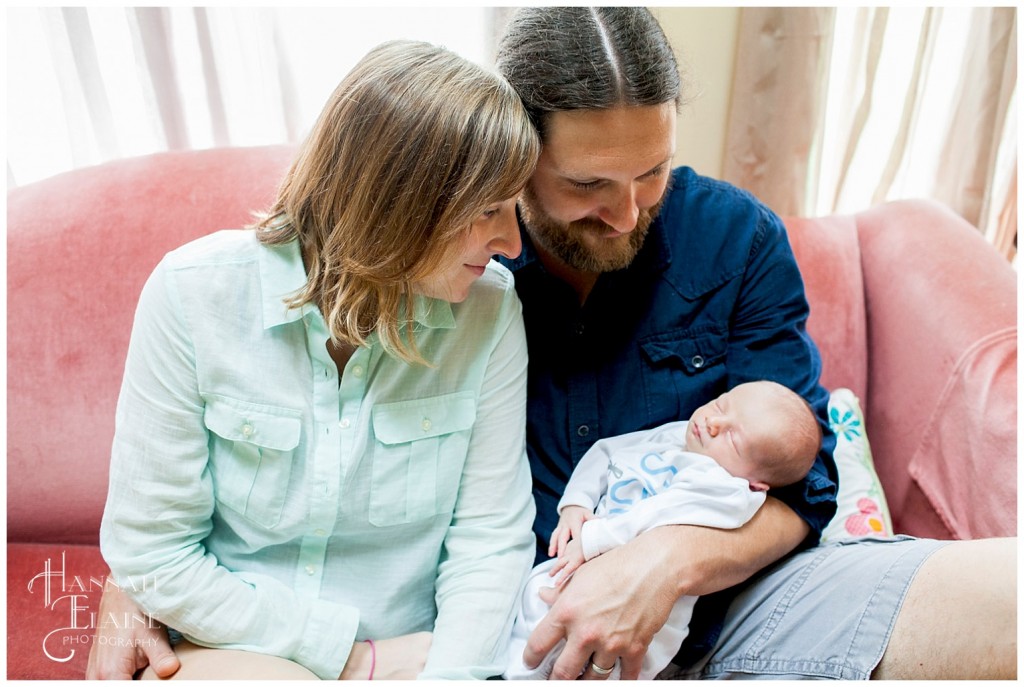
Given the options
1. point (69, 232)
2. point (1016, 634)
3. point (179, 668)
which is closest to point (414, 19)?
point (69, 232)

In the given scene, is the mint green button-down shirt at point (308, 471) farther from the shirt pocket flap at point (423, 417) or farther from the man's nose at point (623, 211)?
the man's nose at point (623, 211)

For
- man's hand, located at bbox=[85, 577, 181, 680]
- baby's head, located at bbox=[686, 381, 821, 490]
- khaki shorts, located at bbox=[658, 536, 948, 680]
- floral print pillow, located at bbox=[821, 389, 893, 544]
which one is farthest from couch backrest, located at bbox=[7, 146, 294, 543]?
floral print pillow, located at bbox=[821, 389, 893, 544]

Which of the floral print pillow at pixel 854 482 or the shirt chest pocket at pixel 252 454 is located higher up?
the shirt chest pocket at pixel 252 454

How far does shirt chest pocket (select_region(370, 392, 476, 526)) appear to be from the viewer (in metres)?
1.28

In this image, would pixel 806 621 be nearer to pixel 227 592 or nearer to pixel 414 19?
pixel 227 592

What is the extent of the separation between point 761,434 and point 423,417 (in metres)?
0.53

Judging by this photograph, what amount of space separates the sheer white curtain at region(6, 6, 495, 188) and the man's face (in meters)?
0.74

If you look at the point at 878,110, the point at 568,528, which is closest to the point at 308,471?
the point at 568,528

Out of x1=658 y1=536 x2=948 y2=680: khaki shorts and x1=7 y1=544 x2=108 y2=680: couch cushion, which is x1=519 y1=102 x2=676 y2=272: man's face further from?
x1=7 y1=544 x2=108 y2=680: couch cushion

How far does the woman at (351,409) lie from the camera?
109 cm

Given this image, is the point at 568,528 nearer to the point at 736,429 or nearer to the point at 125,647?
the point at 736,429

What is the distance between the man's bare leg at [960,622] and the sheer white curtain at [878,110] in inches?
47.6

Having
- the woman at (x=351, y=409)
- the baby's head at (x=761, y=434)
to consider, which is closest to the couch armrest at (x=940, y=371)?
the baby's head at (x=761, y=434)

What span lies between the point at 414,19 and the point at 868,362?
4.37 ft
